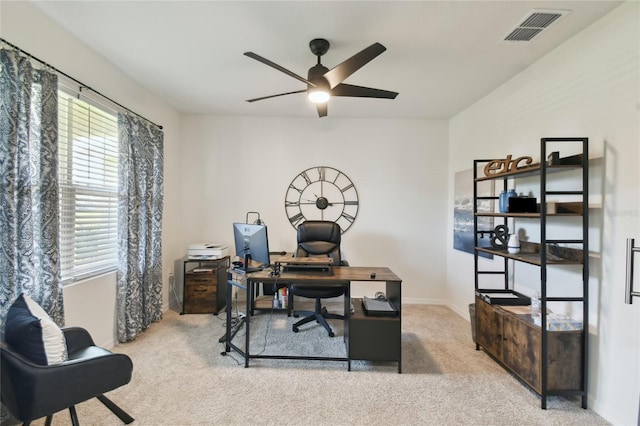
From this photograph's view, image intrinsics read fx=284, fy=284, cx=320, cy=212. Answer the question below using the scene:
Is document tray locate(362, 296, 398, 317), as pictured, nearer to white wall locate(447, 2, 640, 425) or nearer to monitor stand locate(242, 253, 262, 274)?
monitor stand locate(242, 253, 262, 274)

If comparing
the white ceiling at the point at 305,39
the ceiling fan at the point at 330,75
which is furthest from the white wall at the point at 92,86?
the ceiling fan at the point at 330,75

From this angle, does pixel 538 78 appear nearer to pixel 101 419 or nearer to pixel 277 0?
pixel 277 0

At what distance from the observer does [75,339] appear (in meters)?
1.75

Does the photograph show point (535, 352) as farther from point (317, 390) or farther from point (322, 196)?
point (322, 196)

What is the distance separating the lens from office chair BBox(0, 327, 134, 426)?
4.25ft

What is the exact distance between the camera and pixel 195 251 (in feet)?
11.7

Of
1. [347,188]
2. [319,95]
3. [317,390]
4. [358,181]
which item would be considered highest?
[319,95]

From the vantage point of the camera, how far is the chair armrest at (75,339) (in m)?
1.73

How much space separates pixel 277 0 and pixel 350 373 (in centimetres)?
270

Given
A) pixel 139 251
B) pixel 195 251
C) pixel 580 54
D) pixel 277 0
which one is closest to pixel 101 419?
pixel 139 251

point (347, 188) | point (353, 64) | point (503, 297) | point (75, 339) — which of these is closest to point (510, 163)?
point (503, 297)

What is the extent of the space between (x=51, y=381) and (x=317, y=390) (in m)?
1.52

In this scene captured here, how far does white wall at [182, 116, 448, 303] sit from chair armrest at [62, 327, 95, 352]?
2.23m

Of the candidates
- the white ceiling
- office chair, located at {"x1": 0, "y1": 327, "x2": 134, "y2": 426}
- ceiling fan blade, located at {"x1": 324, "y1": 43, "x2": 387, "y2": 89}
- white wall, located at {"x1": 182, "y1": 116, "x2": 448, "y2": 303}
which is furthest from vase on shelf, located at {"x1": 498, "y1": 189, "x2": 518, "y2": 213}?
office chair, located at {"x1": 0, "y1": 327, "x2": 134, "y2": 426}
